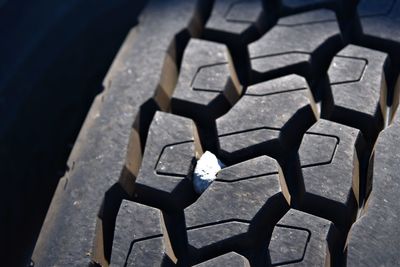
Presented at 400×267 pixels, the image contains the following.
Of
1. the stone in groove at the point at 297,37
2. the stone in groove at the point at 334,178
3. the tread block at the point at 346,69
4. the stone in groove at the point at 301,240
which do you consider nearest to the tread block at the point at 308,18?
→ the stone in groove at the point at 297,37

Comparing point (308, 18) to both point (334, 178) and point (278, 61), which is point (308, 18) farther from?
point (334, 178)

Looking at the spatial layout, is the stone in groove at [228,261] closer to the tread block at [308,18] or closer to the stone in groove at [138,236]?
the stone in groove at [138,236]

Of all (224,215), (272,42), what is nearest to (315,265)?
(224,215)

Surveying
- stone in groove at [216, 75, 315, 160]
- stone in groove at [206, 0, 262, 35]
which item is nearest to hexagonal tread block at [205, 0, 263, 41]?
stone in groove at [206, 0, 262, 35]

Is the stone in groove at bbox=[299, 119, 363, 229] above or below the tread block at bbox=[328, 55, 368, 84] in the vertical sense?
below

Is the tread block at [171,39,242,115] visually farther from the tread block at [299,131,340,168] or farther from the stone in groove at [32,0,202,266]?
the tread block at [299,131,340,168]

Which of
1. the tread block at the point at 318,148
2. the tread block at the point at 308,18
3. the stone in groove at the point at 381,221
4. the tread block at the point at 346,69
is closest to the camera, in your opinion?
the stone in groove at the point at 381,221

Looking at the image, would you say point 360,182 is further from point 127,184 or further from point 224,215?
A: point 127,184
